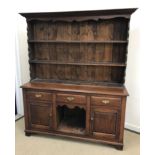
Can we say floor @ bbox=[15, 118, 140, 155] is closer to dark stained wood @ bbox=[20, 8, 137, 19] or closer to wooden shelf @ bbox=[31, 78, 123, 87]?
wooden shelf @ bbox=[31, 78, 123, 87]

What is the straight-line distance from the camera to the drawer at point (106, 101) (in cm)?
191

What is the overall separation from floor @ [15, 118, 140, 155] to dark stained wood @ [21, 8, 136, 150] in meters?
0.11

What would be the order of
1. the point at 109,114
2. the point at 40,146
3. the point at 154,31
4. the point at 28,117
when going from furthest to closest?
the point at 28,117 → the point at 40,146 → the point at 109,114 → the point at 154,31

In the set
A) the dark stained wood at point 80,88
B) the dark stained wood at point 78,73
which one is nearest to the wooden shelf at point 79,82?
the dark stained wood at point 78,73

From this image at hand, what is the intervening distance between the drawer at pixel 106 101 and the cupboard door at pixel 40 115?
66 cm

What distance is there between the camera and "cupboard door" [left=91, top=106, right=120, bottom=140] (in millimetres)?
1969

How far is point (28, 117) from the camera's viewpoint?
7.39 ft

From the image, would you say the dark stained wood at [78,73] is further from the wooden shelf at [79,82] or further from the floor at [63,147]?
the floor at [63,147]

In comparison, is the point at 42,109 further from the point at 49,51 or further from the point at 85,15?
the point at 85,15

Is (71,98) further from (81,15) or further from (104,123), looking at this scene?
(81,15)

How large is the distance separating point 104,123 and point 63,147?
67cm

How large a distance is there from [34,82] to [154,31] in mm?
1953

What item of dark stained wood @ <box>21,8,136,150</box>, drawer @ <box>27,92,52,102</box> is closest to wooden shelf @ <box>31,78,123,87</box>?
dark stained wood @ <box>21,8,136,150</box>

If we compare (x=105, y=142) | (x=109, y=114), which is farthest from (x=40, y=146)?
(x=109, y=114)
